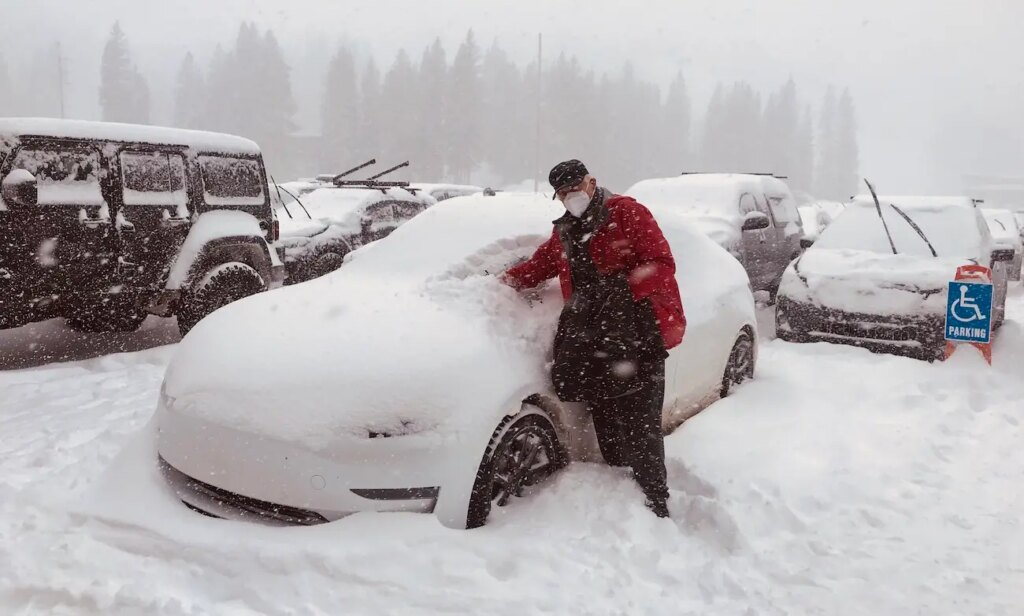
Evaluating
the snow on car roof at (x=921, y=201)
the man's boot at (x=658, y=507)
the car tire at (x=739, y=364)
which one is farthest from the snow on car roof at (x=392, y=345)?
the snow on car roof at (x=921, y=201)

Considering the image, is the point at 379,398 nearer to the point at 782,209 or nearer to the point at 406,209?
the point at 406,209

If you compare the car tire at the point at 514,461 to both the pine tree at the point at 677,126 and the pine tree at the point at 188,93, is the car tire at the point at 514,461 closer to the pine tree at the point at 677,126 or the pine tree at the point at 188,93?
the pine tree at the point at 188,93

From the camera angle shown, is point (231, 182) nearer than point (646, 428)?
No

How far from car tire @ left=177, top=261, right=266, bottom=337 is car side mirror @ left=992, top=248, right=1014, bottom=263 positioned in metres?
7.16

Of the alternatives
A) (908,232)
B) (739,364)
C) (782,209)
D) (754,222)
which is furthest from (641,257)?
(782,209)

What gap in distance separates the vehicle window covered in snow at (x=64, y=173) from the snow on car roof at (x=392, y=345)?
3.45m

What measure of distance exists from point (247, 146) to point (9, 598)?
612 cm

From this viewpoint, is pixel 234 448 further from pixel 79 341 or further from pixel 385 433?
pixel 79 341

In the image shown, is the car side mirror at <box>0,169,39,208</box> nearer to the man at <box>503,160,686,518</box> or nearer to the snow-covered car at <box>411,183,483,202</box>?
the man at <box>503,160,686,518</box>

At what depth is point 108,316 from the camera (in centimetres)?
761

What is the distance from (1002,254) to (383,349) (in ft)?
22.1

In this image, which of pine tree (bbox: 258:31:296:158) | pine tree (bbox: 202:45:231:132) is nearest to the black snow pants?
pine tree (bbox: 258:31:296:158)

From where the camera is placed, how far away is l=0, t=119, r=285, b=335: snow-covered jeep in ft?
20.3

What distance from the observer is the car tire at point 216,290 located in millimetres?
7203
